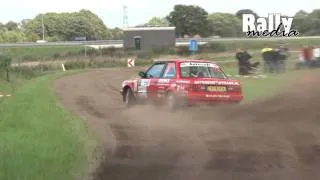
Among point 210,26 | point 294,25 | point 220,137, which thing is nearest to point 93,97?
point 220,137

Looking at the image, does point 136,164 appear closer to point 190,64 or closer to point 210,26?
point 190,64

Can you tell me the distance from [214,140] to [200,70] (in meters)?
5.54

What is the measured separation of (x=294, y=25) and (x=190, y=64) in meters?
90.0

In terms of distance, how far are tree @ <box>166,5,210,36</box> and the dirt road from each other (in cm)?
11166

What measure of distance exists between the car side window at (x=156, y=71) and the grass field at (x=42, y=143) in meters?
2.54

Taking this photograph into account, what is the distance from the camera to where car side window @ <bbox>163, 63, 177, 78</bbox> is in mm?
15907

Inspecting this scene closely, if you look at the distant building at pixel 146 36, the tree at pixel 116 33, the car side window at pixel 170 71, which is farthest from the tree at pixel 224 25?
the car side window at pixel 170 71

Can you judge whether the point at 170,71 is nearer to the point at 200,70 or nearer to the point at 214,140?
the point at 200,70

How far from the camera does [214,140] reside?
1077 cm

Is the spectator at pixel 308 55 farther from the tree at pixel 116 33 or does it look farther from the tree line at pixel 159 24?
the tree at pixel 116 33

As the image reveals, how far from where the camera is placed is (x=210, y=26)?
459 feet

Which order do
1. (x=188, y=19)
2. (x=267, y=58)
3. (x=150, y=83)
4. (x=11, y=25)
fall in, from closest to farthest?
(x=150, y=83)
(x=267, y=58)
(x=188, y=19)
(x=11, y=25)

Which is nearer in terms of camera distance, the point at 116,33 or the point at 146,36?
the point at 146,36

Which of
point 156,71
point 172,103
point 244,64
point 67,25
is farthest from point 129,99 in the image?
point 67,25
